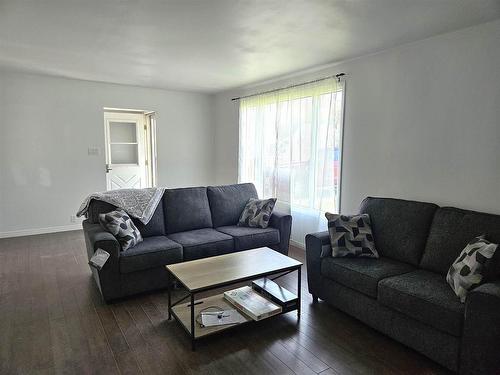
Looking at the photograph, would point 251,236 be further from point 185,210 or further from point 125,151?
point 125,151

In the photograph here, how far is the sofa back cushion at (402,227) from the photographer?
8.96ft

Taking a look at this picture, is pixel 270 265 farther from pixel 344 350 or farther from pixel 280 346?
pixel 344 350

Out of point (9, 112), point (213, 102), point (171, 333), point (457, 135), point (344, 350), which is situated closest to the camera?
point (344, 350)

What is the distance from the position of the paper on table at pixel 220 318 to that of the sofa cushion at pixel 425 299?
1.03 metres

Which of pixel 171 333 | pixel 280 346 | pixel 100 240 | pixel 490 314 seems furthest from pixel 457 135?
pixel 100 240

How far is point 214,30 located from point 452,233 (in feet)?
8.16

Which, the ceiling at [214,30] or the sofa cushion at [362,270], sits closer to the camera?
the ceiling at [214,30]

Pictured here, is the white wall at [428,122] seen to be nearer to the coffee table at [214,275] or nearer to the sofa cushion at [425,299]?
the sofa cushion at [425,299]

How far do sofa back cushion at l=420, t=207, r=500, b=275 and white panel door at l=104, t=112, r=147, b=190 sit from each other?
5.03 m

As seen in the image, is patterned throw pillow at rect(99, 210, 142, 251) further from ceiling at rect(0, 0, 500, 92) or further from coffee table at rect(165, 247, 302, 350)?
ceiling at rect(0, 0, 500, 92)

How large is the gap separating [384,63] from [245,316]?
2787mm

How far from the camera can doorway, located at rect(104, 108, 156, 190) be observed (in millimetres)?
5918

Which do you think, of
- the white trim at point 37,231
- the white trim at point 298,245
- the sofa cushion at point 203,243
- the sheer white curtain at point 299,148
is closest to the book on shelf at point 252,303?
the sofa cushion at point 203,243

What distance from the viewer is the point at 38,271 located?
143 inches
